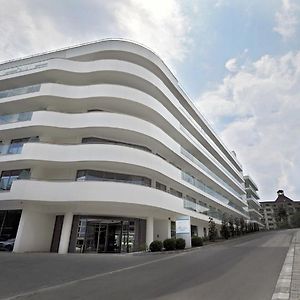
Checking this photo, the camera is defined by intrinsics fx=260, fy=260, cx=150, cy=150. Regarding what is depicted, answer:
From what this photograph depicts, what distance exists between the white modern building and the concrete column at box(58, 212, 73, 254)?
0.27 ft

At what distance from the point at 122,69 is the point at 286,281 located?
22.0 metres

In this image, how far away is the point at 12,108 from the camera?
2634 cm

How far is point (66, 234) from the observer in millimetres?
21109

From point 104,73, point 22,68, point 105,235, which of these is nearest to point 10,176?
point 105,235

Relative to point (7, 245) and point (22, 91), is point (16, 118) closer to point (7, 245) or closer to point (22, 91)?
point (22, 91)

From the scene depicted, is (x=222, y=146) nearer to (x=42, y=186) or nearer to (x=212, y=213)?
(x=212, y=213)

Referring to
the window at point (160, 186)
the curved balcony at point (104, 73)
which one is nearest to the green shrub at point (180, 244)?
the window at point (160, 186)

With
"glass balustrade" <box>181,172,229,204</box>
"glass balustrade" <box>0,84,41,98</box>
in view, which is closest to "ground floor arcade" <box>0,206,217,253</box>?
"glass balustrade" <box>181,172,229,204</box>

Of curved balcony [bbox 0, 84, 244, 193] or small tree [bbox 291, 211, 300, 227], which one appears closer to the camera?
curved balcony [bbox 0, 84, 244, 193]

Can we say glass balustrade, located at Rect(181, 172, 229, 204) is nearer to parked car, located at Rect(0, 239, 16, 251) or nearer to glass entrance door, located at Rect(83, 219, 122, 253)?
glass entrance door, located at Rect(83, 219, 122, 253)

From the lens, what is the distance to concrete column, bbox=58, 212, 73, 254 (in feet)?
67.8

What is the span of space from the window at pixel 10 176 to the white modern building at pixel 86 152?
0.11m

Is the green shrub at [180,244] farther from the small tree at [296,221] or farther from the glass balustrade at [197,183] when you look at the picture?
the small tree at [296,221]

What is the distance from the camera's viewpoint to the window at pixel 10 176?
2284 cm
